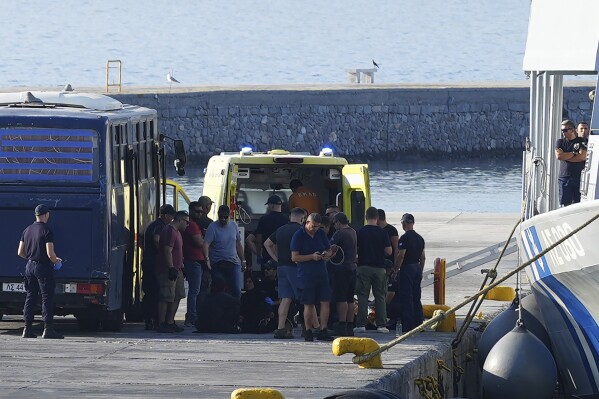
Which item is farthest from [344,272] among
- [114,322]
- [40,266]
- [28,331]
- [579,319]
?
[28,331]

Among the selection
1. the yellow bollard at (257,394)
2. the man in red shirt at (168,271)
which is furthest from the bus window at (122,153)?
the yellow bollard at (257,394)

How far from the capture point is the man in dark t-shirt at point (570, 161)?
17.8 m

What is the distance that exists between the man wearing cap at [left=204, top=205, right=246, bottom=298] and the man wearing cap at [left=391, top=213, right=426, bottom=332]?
5.81 ft

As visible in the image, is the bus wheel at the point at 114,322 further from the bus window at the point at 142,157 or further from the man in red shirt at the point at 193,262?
the bus window at the point at 142,157

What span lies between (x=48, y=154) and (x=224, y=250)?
234 cm

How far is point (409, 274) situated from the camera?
18906 mm

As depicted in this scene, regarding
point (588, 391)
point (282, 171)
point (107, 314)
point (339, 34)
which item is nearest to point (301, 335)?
point (107, 314)

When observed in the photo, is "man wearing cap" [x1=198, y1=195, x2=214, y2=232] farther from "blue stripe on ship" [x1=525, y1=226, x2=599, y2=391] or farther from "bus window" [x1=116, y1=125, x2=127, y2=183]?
"blue stripe on ship" [x1=525, y1=226, x2=599, y2=391]

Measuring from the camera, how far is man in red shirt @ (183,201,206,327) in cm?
1911

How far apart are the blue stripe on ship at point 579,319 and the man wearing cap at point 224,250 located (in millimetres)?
3942

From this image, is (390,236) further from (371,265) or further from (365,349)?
(365,349)

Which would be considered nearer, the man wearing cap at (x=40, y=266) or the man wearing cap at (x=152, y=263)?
the man wearing cap at (x=40, y=266)

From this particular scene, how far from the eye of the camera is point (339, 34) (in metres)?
191

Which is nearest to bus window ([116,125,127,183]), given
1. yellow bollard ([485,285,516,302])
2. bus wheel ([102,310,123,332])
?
bus wheel ([102,310,123,332])
